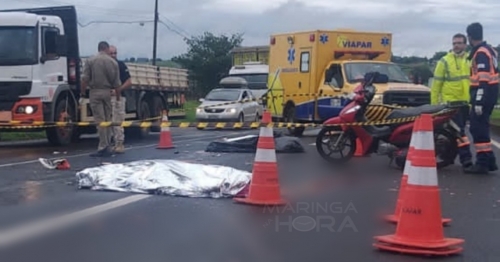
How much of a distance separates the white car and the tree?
1321 inches

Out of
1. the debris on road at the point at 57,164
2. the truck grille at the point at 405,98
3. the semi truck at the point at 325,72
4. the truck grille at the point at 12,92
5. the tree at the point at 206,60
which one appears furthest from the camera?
the tree at the point at 206,60

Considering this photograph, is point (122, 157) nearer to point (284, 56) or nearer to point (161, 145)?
point (161, 145)

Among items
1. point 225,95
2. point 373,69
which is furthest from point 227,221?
point 225,95

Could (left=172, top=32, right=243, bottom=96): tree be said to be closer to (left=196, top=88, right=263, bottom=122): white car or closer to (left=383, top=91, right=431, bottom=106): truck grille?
(left=196, top=88, right=263, bottom=122): white car

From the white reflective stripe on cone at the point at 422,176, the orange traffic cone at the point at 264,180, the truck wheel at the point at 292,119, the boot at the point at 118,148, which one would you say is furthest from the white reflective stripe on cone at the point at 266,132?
the truck wheel at the point at 292,119

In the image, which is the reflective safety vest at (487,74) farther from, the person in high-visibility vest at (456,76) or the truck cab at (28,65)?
the truck cab at (28,65)

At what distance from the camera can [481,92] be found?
13328 millimetres

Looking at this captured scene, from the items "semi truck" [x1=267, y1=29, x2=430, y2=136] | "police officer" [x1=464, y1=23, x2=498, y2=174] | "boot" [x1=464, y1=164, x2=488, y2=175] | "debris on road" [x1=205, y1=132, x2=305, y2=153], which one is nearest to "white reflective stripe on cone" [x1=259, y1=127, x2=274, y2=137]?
"police officer" [x1=464, y1=23, x2=498, y2=174]

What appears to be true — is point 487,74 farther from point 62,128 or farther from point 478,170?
point 62,128

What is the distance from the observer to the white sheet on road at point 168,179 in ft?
35.0

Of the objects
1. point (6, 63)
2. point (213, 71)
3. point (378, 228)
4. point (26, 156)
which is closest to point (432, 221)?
point (378, 228)

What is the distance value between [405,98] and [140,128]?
23.2ft

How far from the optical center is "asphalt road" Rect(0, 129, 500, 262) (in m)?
7.45

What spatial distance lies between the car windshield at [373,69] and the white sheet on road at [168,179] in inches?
463
